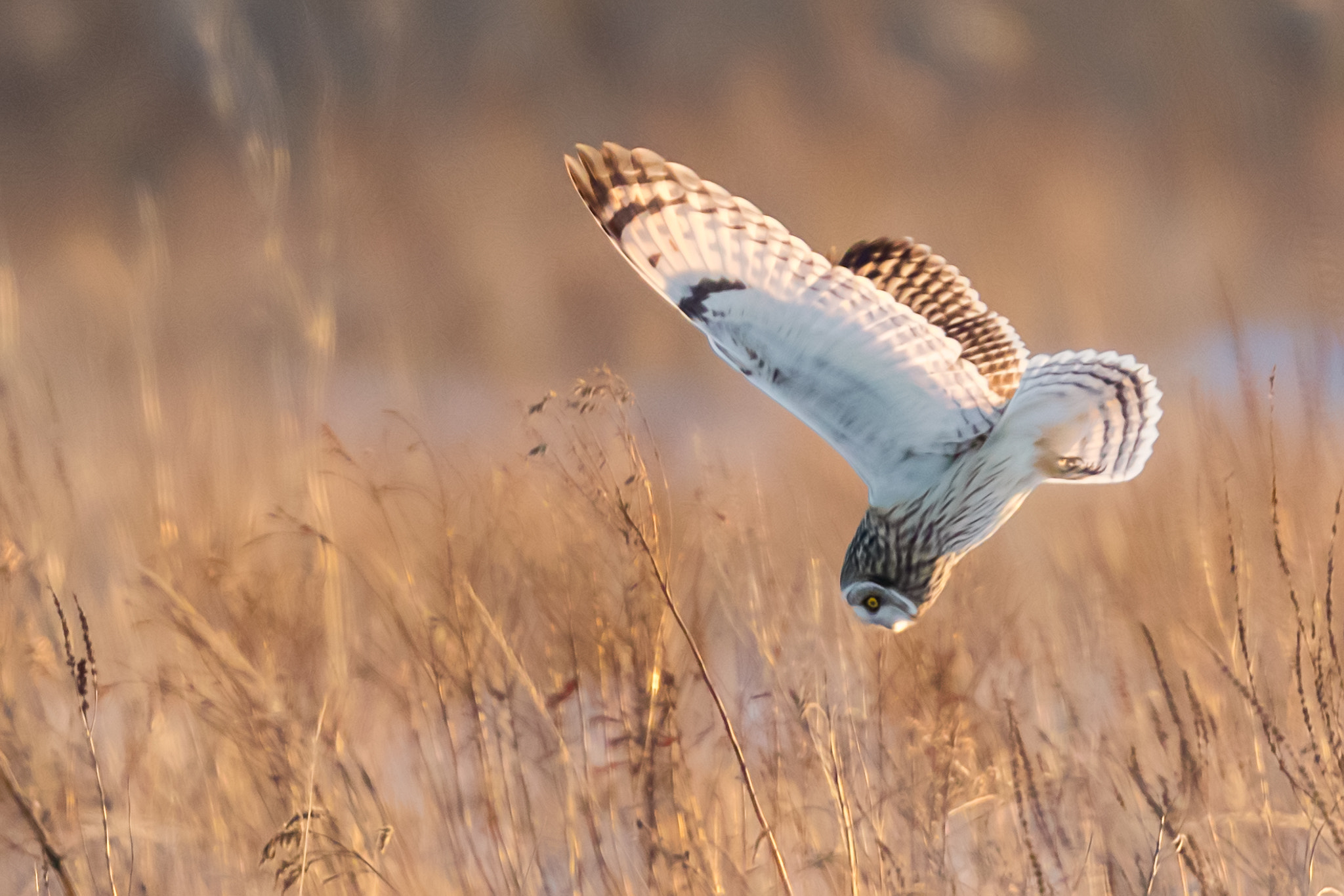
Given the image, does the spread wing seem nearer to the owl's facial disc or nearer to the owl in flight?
the owl in flight

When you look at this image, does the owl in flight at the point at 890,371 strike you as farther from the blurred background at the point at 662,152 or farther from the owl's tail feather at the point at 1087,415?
the blurred background at the point at 662,152

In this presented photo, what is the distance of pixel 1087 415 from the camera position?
1232 millimetres

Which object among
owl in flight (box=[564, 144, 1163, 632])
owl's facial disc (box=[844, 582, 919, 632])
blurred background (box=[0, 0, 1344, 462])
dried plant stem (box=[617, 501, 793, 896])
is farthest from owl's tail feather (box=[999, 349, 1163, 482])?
blurred background (box=[0, 0, 1344, 462])

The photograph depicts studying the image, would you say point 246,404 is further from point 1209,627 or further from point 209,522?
point 1209,627

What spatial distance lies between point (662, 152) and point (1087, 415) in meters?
1.29

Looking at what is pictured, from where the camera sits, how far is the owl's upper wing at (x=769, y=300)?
1.04m

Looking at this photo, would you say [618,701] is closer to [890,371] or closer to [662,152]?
[890,371]

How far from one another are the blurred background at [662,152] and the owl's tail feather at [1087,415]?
957mm

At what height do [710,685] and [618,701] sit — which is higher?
[618,701]

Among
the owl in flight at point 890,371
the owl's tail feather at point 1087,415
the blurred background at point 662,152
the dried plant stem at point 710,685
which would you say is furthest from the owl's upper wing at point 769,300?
the blurred background at point 662,152

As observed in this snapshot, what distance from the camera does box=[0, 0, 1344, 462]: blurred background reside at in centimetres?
238

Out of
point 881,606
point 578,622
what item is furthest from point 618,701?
point 881,606

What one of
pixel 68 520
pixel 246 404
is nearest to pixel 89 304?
pixel 246 404

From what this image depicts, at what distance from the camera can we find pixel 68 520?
1.22 metres
